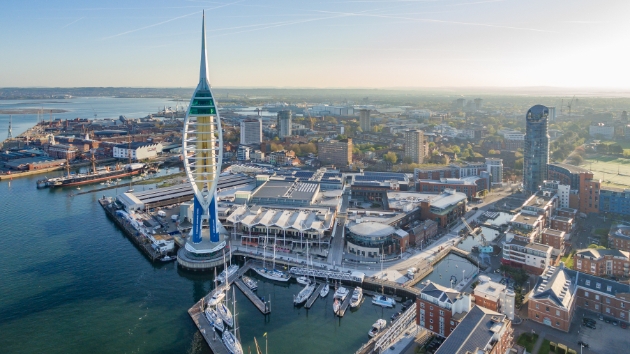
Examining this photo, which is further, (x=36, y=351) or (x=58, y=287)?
(x=58, y=287)

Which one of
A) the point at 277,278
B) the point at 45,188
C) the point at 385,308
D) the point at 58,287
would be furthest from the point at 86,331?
the point at 45,188

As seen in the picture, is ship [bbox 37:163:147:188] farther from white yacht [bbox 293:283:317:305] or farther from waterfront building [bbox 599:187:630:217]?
waterfront building [bbox 599:187:630:217]

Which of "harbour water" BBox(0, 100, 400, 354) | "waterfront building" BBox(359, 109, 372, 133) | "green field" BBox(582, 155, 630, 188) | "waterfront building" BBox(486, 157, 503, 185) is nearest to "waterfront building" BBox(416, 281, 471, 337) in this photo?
"harbour water" BBox(0, 100, 400, 354)

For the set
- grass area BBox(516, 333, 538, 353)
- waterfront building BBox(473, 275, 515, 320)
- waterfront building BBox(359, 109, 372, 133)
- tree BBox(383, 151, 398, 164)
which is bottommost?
grass area BBox(516, 333, 538, 353)

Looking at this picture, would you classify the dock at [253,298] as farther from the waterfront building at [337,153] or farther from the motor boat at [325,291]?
the waterfront building at [337,153]

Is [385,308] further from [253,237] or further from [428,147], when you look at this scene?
[428,147]

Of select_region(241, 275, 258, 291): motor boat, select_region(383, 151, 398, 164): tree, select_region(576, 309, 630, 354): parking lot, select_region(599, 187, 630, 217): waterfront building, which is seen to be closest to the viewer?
select_region(576, 309, 630, 354): parking lot

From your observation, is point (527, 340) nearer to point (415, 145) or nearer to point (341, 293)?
point (341, 293)
